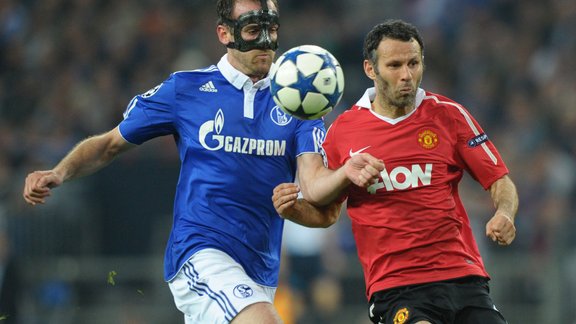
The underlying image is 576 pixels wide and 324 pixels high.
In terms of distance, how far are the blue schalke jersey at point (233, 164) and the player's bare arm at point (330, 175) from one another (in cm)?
11

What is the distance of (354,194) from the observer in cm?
646

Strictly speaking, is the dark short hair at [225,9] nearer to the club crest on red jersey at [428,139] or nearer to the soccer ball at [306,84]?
the soccer ball at [306,84]

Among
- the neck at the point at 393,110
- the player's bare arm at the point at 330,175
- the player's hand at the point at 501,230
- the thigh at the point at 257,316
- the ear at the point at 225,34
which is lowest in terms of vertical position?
the thigh at the point at 257,316

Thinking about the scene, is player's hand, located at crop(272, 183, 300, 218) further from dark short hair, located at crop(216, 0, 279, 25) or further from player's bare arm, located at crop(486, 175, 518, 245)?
dark short hair, located at crop(216, 0, 279, 25)

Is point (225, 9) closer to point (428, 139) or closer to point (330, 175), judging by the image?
point (330, 175)

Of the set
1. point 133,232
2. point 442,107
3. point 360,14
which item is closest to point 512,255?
point 133,232

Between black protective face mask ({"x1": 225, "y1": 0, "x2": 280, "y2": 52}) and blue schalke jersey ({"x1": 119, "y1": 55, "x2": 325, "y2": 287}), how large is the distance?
20cm

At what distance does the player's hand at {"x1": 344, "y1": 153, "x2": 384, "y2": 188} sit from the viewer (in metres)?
5.88

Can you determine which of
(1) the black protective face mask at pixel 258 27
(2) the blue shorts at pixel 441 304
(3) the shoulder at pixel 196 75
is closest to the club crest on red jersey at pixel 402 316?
(2) the blue shorts at pixel 441 304

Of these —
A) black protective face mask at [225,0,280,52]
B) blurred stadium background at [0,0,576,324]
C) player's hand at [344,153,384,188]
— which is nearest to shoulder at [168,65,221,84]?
black protective face mask at [225,0,280,52]

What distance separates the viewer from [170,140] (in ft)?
47.1

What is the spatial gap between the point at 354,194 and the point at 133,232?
687 centimetres

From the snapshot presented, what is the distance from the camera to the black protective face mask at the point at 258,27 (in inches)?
266

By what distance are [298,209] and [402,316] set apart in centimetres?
83
